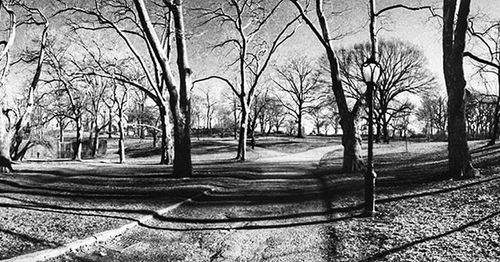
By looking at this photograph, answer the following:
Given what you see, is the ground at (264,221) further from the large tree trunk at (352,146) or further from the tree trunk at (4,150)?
the tree trunk at (4,150)

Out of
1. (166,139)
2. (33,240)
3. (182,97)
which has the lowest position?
(33,240)

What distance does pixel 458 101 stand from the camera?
8.77 metres

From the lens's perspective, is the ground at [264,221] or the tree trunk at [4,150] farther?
the tree trunk at [4,150]

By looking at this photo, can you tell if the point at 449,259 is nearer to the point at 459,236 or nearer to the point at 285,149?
the point at 459,236

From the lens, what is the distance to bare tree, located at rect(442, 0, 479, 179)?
8.70m

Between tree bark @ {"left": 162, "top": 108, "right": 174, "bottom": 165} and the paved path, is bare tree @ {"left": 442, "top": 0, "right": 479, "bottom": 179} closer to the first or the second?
the paved path

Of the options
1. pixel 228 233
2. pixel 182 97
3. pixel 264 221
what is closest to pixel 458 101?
pixel 264 221

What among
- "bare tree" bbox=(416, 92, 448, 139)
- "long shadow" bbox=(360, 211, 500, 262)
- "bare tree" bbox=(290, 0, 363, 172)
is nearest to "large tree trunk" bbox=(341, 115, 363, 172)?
"bare tree" bbox=(290, 0, 363, 172)

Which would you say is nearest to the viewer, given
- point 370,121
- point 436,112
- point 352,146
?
point 370,121

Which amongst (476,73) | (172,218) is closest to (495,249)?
(172,218)

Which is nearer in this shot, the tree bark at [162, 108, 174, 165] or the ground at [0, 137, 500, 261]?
the ground at [0, 137, 500, 261]

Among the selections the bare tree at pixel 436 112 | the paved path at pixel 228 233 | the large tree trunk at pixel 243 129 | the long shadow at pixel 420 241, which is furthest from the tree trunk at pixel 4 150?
the bare tree at pixel 436 112

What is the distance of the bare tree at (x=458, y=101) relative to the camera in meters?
8.70

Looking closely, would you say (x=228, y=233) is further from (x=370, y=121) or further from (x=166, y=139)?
(x=166, y=139)
